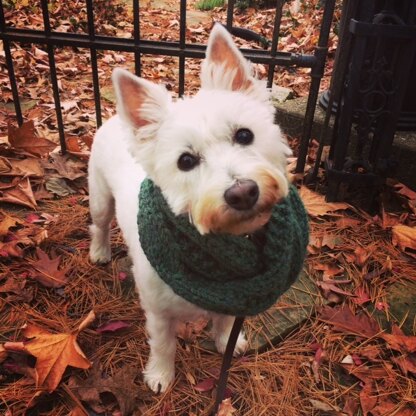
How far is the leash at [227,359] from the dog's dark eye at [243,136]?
78 cm

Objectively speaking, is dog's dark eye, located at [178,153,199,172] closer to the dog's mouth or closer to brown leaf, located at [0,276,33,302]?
the dog's mouth

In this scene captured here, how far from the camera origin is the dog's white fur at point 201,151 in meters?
1.58

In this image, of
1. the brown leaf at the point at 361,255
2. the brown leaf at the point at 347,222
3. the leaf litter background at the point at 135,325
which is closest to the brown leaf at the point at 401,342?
the leaf litter background at the point at 135,325

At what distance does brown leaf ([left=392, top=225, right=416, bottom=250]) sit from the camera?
3109 mm

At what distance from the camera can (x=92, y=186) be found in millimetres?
2875

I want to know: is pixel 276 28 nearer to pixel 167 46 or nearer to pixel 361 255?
pixel 167 46

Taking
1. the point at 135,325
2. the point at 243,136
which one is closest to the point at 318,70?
the point at 243,136

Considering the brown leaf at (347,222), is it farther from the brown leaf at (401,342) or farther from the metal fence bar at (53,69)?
the metal fence bar at (53,69)

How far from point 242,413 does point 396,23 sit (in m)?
2.66

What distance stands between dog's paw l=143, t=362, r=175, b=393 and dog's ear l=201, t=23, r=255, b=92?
1.41m

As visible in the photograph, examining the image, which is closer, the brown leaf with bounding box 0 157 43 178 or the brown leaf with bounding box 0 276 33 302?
the brown leaf with bounding box 0 276 33 302

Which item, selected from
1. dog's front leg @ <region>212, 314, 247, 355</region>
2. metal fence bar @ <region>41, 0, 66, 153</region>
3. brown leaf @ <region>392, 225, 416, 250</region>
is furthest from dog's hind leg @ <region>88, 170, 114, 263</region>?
brown leaf @ <region>392, 225, 416, 250</region>

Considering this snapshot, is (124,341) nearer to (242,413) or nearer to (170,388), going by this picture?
(170,388)

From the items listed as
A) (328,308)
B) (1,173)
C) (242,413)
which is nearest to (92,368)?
(242,413)
